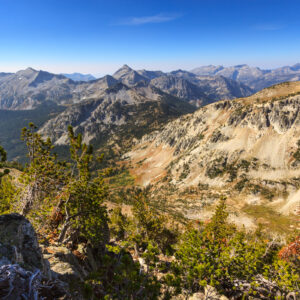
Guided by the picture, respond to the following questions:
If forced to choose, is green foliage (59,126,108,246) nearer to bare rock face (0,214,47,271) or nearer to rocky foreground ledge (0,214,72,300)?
bare rock face (0,214,47,271)

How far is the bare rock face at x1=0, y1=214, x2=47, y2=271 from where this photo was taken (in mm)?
9123

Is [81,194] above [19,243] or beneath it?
beneath

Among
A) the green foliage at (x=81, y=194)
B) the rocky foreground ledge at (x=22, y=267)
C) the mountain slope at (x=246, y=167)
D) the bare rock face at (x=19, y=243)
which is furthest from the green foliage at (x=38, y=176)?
the mountain slope at (x=246, y=167)

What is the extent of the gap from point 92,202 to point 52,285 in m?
13.5

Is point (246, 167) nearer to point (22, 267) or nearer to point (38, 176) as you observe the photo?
point (38, 176)

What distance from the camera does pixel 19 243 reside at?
10273 mm

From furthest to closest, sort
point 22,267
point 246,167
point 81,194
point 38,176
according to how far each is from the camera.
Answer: point 246,167, point 81,194, point 38,176, point 22,267

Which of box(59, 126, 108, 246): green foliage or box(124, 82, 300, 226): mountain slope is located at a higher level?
box(59, 126, 108, 246): green foliage

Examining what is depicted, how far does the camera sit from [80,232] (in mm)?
24406

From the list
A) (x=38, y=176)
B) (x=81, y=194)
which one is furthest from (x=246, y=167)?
(x=38, y=176)

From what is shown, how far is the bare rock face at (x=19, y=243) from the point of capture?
29.9ft

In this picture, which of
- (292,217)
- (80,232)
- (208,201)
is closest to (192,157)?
(208,201)

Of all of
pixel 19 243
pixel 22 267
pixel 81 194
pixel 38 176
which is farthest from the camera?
pixel 81 194

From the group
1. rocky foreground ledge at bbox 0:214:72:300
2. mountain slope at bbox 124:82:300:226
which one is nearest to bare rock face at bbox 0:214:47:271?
rocky foreground ledge at bbox 0:214:72:300
